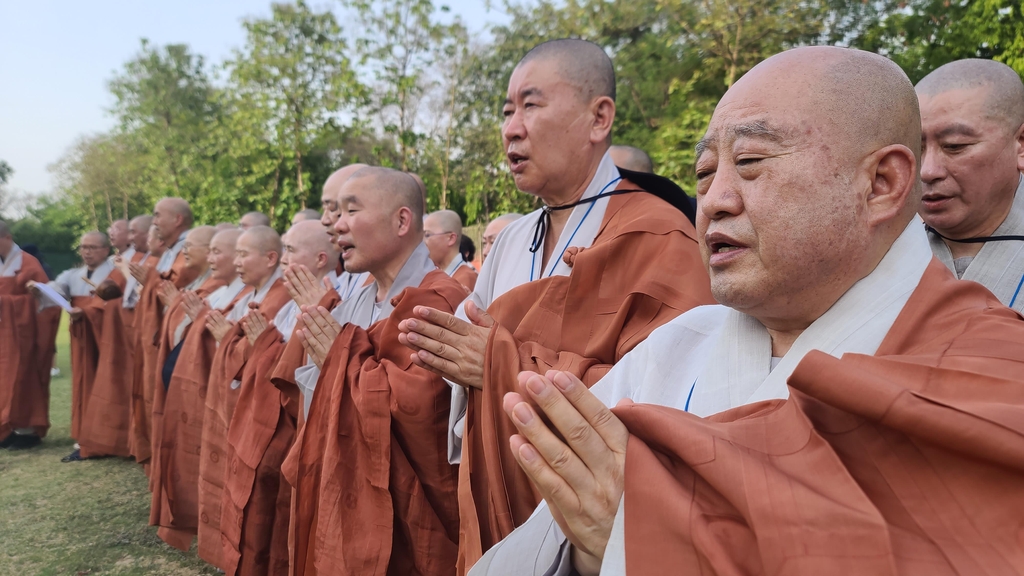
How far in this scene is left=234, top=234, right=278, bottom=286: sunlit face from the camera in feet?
17.6

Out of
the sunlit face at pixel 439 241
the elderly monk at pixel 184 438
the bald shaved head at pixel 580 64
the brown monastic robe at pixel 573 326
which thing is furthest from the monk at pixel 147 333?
the brown monastic robe at pixel 573 326

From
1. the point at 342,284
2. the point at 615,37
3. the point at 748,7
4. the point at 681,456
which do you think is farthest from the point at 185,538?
the point at 615,37

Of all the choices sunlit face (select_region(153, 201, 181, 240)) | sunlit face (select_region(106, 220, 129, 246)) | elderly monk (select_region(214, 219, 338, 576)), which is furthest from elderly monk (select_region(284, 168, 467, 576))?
sunlit face (select_region(106, 220, 129, 246))

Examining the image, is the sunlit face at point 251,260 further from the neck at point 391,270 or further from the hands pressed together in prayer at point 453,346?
the hands pressed together in prayer at point 453,346

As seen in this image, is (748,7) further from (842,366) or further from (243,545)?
(842,366)

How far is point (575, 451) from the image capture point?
3.88 feet

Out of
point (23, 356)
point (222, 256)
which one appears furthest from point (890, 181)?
point (23, 356)

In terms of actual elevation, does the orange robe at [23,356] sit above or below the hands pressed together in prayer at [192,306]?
below

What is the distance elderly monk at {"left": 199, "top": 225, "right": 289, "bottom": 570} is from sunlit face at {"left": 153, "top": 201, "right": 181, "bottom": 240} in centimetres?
240

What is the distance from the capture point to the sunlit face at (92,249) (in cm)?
882

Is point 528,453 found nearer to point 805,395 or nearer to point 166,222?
point 805,395

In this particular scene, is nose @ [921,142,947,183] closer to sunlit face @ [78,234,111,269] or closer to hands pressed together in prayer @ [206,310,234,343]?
hands pressed together in prayer @ [206,310,234,343]

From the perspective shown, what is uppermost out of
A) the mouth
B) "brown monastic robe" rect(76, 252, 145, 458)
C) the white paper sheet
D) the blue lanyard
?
the mouth

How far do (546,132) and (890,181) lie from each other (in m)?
1.66
